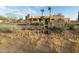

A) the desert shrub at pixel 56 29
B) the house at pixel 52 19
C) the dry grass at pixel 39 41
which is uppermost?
the house at pixel 52 19

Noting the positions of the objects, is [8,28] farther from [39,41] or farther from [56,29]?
[56,29]

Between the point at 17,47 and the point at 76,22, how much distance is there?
787mm

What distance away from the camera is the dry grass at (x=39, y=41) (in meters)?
2.33

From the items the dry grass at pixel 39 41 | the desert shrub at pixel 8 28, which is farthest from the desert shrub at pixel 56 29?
the desert shrub at pixel 8 28

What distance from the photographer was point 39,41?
7.70 ft

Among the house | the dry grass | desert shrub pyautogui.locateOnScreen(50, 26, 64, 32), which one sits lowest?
the dry grass

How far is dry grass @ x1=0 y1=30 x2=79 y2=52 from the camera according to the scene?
7.65ft

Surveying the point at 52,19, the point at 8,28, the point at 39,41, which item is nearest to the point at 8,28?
the point at 8,28

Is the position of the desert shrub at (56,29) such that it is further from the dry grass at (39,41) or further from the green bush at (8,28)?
the green bush at (8,28)

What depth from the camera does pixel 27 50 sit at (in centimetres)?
234

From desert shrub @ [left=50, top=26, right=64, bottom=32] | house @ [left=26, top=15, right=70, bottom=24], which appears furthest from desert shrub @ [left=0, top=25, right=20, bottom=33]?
desert shrub @ [left=50, top=26, right=64, bottom=32]

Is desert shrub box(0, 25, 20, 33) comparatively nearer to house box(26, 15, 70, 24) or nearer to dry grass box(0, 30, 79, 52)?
dry grass box(0, 30, 79, 52)

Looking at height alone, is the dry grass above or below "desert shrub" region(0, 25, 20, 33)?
below

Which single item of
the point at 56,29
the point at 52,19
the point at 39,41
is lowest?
the point at 39,41
